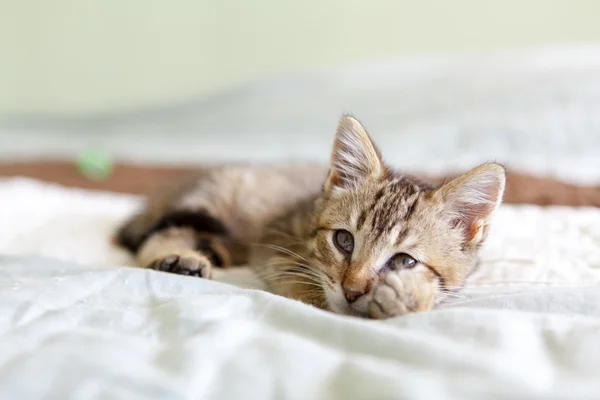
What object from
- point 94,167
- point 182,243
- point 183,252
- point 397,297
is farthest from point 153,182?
point 397,297

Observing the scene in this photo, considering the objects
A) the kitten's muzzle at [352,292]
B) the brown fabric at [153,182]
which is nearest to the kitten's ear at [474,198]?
the kitten's muzzle at [352,292]

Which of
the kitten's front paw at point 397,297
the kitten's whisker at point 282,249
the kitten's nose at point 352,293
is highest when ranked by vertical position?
the kitten's front paw at point 397,297

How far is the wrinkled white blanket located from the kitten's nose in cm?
14

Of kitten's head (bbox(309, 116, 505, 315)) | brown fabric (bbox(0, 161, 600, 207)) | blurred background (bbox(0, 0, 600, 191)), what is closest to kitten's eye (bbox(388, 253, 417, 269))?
kitten's head (bbox(309, 116, 505, 315))

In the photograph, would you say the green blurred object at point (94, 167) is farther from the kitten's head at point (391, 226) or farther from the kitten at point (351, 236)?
the kitten's head at point (391, 226)

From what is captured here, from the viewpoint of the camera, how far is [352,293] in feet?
3.39

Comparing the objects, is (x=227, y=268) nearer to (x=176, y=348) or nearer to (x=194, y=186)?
(x=194, y=186)

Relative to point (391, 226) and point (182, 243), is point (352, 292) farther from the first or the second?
point (182, 243)

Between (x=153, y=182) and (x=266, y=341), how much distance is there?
1.66m

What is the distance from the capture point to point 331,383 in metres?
0.72

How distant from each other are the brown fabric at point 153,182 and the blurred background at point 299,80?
7.4 inches

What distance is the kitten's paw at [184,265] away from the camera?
1.24 meters

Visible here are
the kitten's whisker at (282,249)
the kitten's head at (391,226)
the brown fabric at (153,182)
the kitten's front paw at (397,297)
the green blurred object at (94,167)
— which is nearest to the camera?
the kitten's front paw at (397,297)

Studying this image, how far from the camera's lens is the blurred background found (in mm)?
2248
